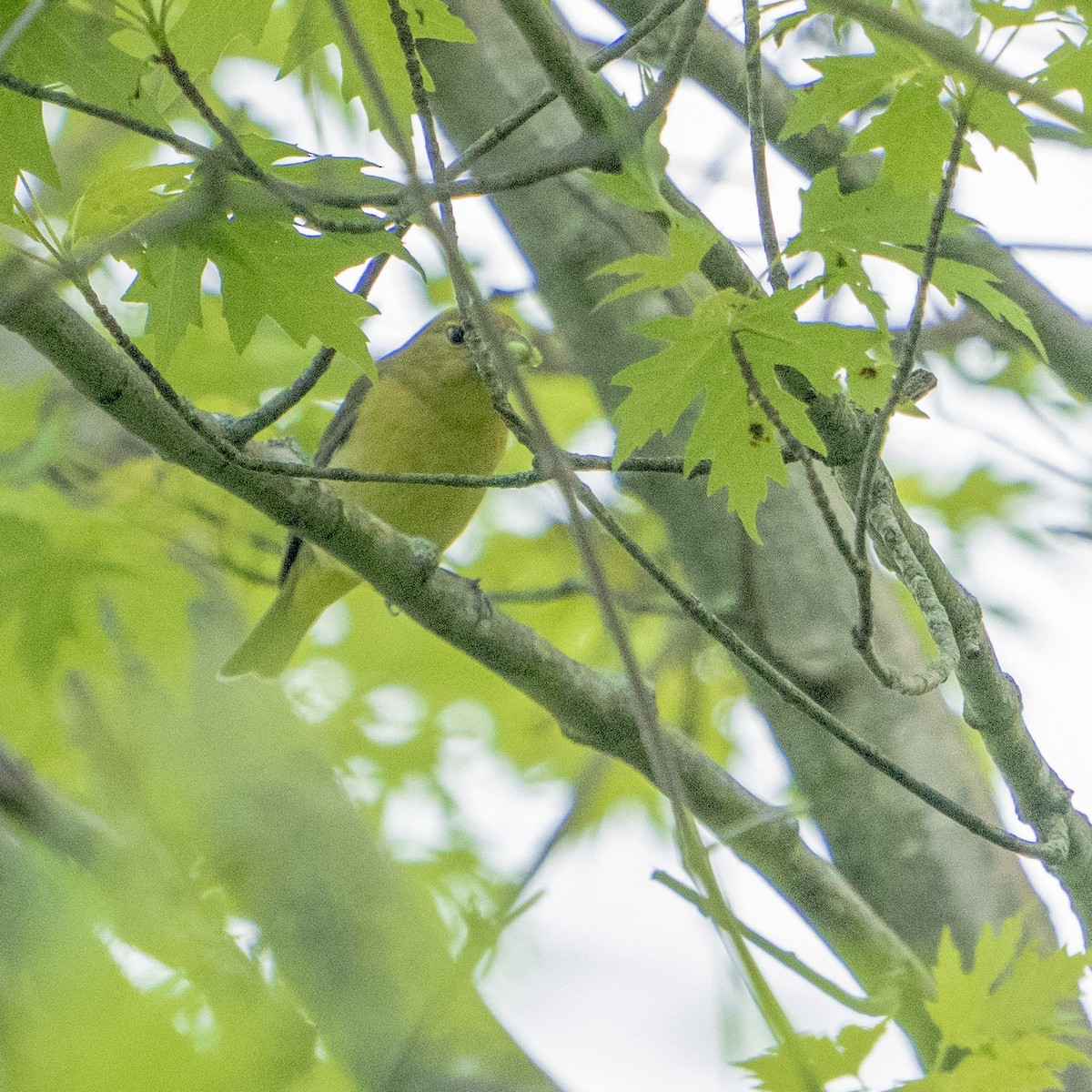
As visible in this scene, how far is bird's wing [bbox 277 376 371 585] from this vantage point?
539 cm

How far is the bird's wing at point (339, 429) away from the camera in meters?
5.39

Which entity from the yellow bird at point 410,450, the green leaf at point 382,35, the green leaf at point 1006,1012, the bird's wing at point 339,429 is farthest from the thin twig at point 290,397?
the bird's wing at point 339,429

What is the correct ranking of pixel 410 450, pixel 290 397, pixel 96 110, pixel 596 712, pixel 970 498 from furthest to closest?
pixel 970 498 → pixel 410 450 → pixel 596 712 → pixel 290 397 → pixel 96 110

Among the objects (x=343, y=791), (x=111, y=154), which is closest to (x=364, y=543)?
(x=343, y=791)

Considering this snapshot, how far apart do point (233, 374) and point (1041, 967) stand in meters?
3.48

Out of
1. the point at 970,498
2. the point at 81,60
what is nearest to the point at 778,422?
the point at 81,60

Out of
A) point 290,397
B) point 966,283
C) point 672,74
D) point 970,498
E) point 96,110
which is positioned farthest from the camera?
point 970,498

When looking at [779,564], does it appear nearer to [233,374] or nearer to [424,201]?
[233,374]

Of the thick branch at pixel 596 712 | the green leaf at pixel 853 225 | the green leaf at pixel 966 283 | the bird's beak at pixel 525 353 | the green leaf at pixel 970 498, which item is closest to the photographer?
the green leaf at pixel 853 225

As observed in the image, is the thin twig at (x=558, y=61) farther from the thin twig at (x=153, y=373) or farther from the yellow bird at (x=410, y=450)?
the yellow bird at (x=410, y=450)

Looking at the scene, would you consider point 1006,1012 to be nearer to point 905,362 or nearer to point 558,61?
point 905,362

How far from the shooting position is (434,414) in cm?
516

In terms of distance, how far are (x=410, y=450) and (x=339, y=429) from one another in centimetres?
45

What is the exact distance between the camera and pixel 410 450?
5.16m
